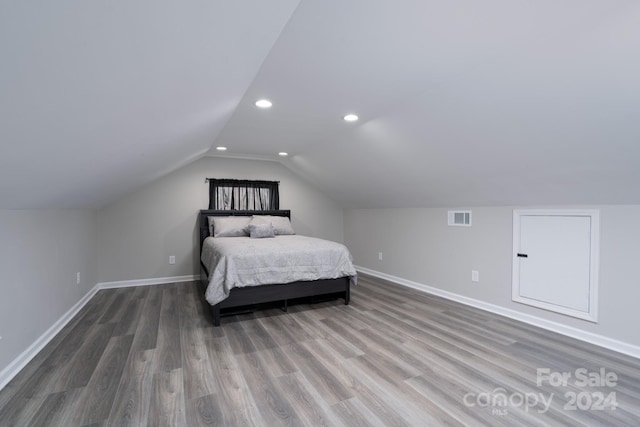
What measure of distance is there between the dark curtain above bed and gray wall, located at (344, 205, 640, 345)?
1545 millimetres

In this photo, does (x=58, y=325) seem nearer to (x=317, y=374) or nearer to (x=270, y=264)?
(x=270, y=264)

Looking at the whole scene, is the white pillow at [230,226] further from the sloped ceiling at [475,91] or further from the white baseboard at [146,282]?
the sloped ceiling at [475,91]

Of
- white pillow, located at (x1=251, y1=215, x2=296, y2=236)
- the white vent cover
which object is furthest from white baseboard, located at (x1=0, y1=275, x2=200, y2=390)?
the white vent cover

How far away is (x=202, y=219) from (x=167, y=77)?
3709mm

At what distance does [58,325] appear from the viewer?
8.88ft

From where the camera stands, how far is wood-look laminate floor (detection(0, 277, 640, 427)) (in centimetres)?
163

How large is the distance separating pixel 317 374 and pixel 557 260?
7.81ft

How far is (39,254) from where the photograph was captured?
7.84ft

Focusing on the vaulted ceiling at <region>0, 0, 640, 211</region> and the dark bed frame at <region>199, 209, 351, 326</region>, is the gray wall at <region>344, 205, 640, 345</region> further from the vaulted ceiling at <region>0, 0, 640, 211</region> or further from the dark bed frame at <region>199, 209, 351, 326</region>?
the dark bed frame at <region>199, 209, 351, 326</region>

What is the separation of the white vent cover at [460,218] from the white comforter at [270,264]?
4.52 ft

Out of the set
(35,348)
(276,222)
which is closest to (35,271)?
(35,348)

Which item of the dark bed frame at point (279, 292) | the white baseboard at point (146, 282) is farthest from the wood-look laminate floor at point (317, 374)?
the white baseboard at point (146, 282)

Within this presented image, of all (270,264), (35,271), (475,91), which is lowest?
(270,264)

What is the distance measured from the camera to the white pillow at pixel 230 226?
4398 mm
